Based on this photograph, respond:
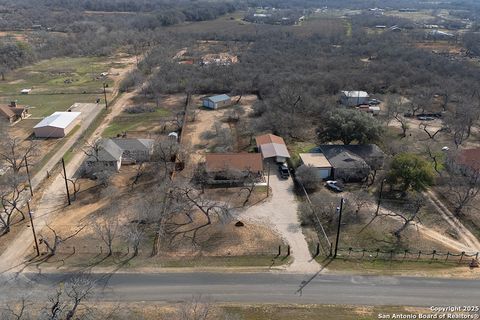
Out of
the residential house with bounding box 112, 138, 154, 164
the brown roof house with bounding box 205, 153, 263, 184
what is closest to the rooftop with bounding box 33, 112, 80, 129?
the residential house with bounding box 112, 138, 154, 164

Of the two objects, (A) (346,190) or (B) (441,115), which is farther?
(B) (441,115)

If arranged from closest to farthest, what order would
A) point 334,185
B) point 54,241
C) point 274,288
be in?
point 274,288 < point 54,241 < point 334,185

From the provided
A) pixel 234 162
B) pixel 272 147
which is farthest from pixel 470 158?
pixel 234 162

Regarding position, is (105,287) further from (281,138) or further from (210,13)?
(210,13)

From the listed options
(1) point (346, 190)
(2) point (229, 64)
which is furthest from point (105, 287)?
(2) point (229, 64)

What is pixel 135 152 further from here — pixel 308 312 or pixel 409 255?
pixel 409 255

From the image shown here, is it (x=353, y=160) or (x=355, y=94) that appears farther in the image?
(x=355, y=94)

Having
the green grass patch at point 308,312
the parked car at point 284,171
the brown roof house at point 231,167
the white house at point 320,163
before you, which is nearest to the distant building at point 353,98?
the white house at point 320,163

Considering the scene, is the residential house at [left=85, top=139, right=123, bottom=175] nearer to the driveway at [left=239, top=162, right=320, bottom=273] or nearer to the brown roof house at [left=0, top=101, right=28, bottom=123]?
the driveway at [left=239, top=162, right=320, bottom=273]
